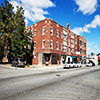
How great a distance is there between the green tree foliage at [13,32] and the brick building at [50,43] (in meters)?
3.24

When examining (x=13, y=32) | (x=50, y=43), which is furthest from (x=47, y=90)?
(x=13, y=32)

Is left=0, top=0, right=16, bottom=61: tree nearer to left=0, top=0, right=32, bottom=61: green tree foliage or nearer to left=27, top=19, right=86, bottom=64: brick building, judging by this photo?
left=0, top=0, right=32, bottom=61: green tree foliage

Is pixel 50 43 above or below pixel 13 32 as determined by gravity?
below

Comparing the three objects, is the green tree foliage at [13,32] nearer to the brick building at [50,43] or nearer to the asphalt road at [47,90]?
the brick building at [50,43]

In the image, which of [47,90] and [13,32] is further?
[13,32]

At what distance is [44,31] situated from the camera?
1041 inches

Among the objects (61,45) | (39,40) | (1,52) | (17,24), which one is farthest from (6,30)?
(61,45)

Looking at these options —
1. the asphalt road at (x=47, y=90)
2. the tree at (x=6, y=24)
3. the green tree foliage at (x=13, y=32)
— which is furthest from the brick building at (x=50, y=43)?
the asphalt road at (x=47, y=90)

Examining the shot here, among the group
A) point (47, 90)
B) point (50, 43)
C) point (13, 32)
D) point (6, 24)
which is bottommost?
point (47, 90)

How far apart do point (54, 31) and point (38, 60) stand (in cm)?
939

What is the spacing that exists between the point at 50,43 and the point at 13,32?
424 inches

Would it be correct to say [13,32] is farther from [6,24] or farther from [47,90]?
[47,90]

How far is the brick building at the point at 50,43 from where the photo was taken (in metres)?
25.5

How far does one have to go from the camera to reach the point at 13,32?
26203 mm
